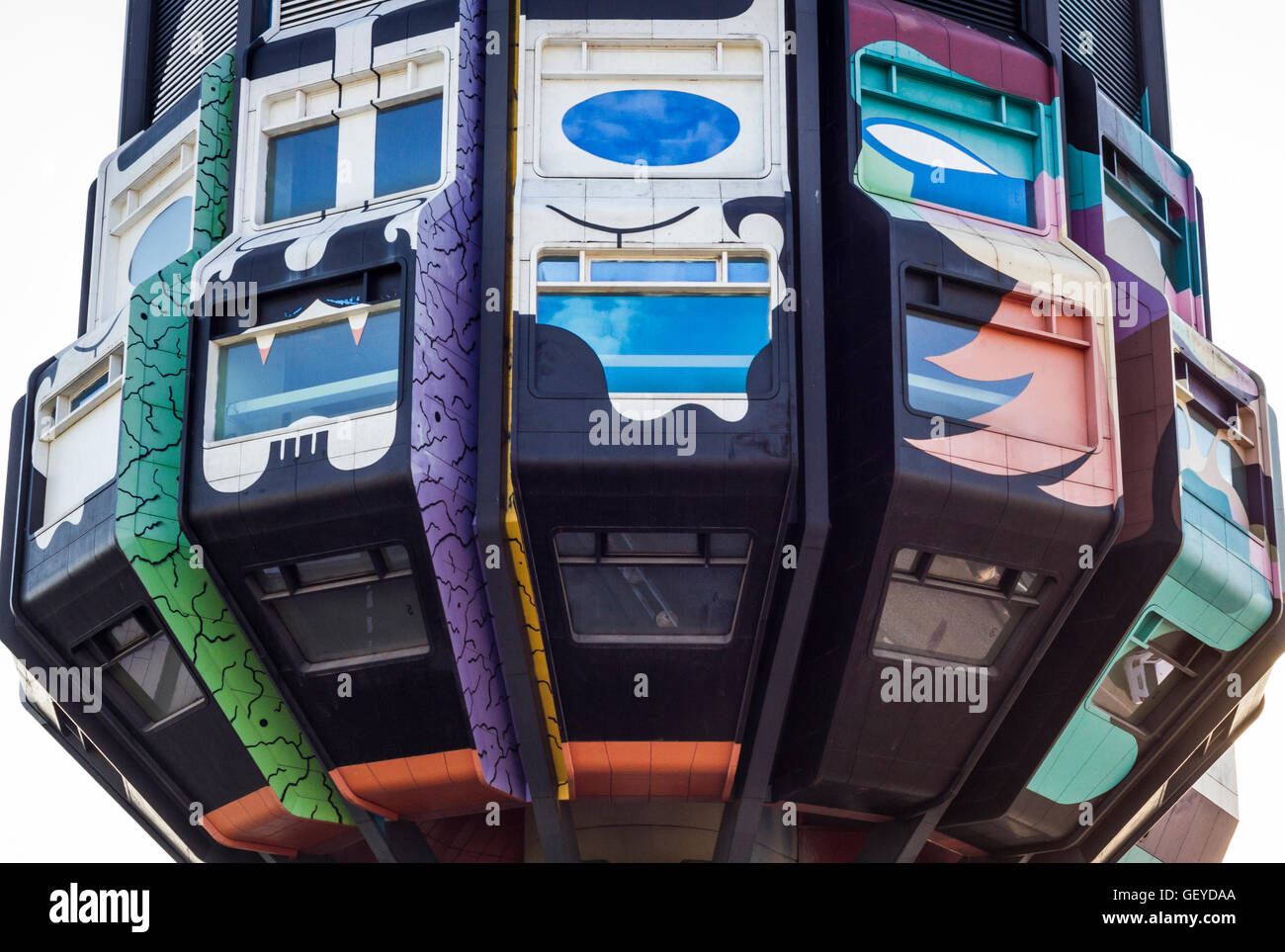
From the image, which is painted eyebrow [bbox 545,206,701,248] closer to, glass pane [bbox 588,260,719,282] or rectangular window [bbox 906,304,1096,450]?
glass pane [bbox 588,260,719,282]

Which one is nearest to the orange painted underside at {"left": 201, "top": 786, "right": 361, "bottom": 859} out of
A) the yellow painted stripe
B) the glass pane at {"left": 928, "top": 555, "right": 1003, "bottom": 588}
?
the yellow painted stripe

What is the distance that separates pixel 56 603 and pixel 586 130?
444 inches

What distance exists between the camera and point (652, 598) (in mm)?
26734

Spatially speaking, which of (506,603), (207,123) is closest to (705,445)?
(506,603)

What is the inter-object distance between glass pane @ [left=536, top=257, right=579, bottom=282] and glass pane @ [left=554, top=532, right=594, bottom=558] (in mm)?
→ 3794

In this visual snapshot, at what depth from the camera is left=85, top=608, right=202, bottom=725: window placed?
93.6 ft

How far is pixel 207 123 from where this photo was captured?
29.8 meters

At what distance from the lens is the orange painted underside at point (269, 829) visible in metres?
29.2

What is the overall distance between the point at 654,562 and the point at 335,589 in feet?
15.7

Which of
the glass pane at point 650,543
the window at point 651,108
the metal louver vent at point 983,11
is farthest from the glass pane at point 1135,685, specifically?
the metal louver vent at point 983,11

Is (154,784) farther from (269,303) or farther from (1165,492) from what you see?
(1165,492)

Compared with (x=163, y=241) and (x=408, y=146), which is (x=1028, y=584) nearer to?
(x=408, y=146)

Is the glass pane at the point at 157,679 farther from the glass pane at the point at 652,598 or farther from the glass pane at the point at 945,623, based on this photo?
the glass pane at the point at 945,623

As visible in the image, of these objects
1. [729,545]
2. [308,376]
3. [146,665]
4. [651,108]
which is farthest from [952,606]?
A: [146,665]
